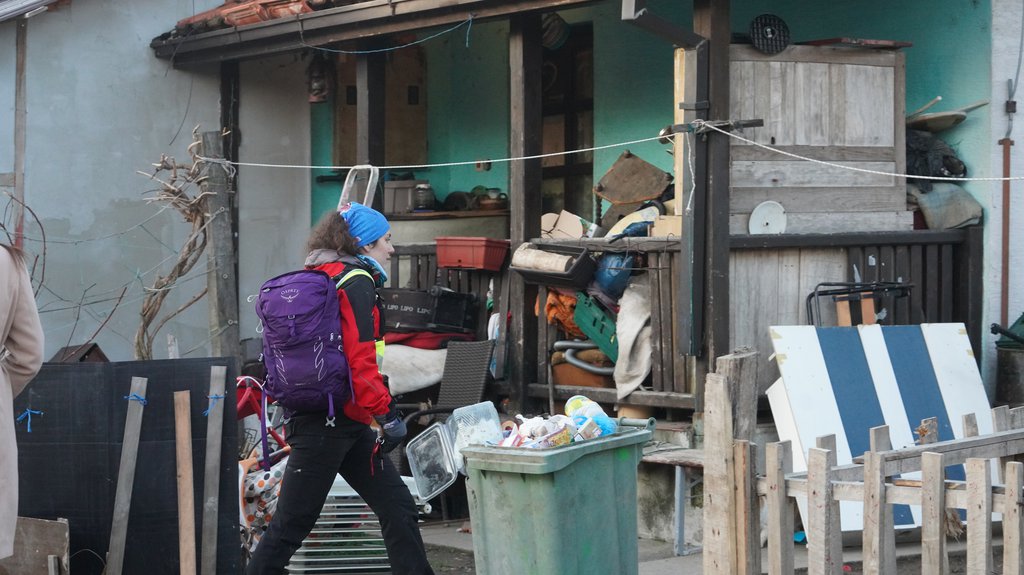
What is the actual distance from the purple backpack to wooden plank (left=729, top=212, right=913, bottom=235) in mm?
3235

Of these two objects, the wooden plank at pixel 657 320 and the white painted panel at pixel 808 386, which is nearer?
the white painted panel at pixel 808 386

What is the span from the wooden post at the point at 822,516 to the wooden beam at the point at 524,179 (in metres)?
4.68

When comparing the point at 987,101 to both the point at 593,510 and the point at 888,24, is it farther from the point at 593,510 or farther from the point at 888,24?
the point at 593,510

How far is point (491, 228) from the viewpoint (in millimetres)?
11492

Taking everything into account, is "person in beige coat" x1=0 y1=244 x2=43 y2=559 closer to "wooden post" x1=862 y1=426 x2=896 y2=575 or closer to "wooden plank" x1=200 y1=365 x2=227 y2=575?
"wooden plank" x1=200 y1=365 x2=227 y2=575

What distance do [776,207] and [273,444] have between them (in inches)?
143

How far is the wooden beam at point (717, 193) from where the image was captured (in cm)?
775

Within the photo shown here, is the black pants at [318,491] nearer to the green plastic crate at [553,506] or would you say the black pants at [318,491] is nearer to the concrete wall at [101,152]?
the green plastic crate at [553,506]

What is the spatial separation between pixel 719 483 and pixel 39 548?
347cm

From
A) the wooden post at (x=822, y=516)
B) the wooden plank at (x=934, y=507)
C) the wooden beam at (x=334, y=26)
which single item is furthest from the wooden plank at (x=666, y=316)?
the wooden plank at (x=934, y=507)

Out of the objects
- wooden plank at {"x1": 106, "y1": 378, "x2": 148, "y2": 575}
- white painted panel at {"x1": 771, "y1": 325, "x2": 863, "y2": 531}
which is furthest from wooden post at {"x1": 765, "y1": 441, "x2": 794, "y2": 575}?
wooden plank at {"x1": 106, "y1": 378, "x2": 148, "y2": 575}

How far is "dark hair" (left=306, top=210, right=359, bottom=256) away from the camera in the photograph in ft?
19.5

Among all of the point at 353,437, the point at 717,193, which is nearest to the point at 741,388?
the point at 353,437

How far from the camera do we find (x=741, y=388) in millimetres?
4918
